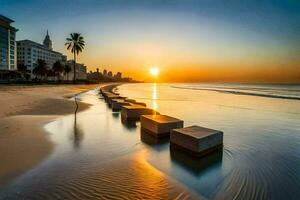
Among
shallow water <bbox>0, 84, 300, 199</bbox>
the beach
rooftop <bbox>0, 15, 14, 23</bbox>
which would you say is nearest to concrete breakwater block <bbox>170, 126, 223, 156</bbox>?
shallow water <bbox>0, 84, 300, 199</bbox>

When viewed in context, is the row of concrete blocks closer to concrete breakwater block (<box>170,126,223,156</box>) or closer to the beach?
concrete breakwater block (<box>170,126,223,156</box>)

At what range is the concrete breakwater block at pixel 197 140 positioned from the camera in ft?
20.1

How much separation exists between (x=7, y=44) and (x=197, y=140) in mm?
126327

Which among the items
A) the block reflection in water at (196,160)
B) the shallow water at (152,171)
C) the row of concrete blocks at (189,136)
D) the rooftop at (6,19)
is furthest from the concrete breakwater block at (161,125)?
the rooftop at (6,19)

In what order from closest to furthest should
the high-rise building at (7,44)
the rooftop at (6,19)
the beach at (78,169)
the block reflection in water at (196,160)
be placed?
1. the beach at (78,169)
2. the block reflection in water at (196,160)
3. the high-rise building at (7,44)
4. the rooftop at (6,19)

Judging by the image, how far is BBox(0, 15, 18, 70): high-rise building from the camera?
4002 inches

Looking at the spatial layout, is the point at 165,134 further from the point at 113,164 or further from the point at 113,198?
the point at 113,198

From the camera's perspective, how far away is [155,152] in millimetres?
6703

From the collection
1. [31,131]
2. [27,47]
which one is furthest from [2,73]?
[31,131]

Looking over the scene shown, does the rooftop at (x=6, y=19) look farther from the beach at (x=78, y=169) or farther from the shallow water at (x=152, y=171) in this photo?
the shallow water at (x=152, y=171)

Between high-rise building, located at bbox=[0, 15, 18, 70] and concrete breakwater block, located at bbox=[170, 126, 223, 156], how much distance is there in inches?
4643

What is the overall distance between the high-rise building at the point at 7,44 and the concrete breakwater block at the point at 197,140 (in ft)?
387

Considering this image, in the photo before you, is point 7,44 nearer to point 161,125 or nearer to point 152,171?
point 161,125

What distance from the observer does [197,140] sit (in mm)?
6039
